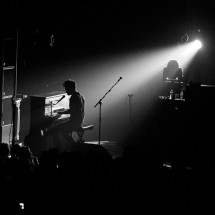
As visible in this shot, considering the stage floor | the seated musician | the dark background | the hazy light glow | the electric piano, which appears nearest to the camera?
the seated musician

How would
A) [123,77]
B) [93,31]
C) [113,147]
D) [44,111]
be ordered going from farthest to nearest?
[123,77] < [93,31] < [113,147] < [44,111]

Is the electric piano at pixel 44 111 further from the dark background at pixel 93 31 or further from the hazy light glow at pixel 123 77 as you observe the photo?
the hazy light glow at pixel 123 77

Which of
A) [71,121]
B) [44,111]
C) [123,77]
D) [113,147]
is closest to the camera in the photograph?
[71,121]

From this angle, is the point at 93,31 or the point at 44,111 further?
the point at 93,31

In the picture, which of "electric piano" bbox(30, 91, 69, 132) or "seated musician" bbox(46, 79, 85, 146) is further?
"electric piano" bbox(30, 91, 69, 132)

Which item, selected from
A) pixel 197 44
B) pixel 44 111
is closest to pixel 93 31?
pixel 197 44

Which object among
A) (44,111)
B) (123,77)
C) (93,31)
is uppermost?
(93,31)

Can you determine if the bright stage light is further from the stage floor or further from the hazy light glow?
the stage floor

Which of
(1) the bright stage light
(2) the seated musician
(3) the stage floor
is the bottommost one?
(3) the stage floor

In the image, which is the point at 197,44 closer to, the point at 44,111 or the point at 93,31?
the point at 93,31

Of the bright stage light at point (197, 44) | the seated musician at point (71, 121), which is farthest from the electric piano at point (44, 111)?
the bright stage light at point (197, 44)

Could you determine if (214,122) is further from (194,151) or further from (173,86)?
(173,86)

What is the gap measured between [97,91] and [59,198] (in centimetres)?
1306

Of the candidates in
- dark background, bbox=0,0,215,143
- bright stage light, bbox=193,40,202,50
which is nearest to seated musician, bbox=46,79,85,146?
dark background, bbox=0,0,215,143
